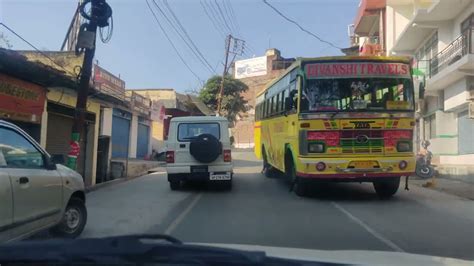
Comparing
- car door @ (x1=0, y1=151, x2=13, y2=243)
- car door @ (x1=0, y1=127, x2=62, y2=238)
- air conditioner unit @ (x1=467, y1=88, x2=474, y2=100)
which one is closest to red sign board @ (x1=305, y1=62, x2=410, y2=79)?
car door @ (x1=0, y1=127, x2=62, y2=238)

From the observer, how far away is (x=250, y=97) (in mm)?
68250

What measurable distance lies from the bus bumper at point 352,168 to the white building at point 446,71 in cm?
728

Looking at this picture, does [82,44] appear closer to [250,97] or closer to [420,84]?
[420,84]

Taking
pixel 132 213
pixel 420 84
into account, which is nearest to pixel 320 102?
pixel 420 84

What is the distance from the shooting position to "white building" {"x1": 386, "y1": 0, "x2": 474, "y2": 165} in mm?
20125

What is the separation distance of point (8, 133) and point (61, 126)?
9541mm

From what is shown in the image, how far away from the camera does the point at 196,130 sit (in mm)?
14234

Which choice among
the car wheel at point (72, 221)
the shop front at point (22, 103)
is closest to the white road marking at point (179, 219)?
the car wheel at point (72, 221)

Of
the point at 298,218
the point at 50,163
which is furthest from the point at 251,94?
the point at 50,163

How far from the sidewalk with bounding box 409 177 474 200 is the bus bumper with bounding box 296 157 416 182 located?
3010 millimetres

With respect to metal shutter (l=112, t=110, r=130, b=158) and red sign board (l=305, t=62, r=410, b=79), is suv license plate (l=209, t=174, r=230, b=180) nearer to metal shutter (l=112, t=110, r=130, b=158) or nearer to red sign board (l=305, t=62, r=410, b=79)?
red sign board (l=305, t=62, r=410, b=79)

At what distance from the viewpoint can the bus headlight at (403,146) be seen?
11141 mm

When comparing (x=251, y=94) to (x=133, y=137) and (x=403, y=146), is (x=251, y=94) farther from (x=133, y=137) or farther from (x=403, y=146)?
(x=403, y=146)

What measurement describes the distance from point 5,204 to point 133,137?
23.4m
